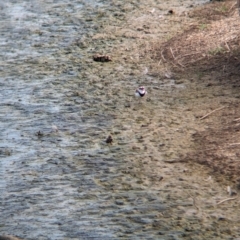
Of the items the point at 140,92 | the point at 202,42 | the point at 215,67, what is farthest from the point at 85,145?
the point at 202,42

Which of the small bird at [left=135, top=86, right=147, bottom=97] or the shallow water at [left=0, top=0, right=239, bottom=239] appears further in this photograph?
the small bird at [left=135, top=86, right=147, bottom=97]

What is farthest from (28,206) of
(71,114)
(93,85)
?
(93,85)

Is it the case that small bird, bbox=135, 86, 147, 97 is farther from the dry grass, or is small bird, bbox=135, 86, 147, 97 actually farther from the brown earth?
the dry grass

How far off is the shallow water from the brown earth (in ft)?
0.49

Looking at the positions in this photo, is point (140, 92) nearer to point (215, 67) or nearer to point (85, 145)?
point (215, 67)

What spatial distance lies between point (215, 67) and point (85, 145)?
5.15 ft

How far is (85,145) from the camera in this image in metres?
5.37

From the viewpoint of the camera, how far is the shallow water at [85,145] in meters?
4.43

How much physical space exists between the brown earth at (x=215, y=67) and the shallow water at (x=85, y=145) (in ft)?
0.49

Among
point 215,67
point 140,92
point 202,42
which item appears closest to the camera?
point 140,92

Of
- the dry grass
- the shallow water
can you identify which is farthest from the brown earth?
the shallow water

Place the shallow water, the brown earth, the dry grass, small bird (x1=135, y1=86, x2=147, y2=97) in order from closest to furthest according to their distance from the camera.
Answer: the shallow water < the brown earth < small bird (x1=135, y1=86, x2=147, y2=97) < the dry grass

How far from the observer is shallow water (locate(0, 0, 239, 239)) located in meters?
4.43

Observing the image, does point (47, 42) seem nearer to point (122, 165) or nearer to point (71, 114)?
point (71, 114)
